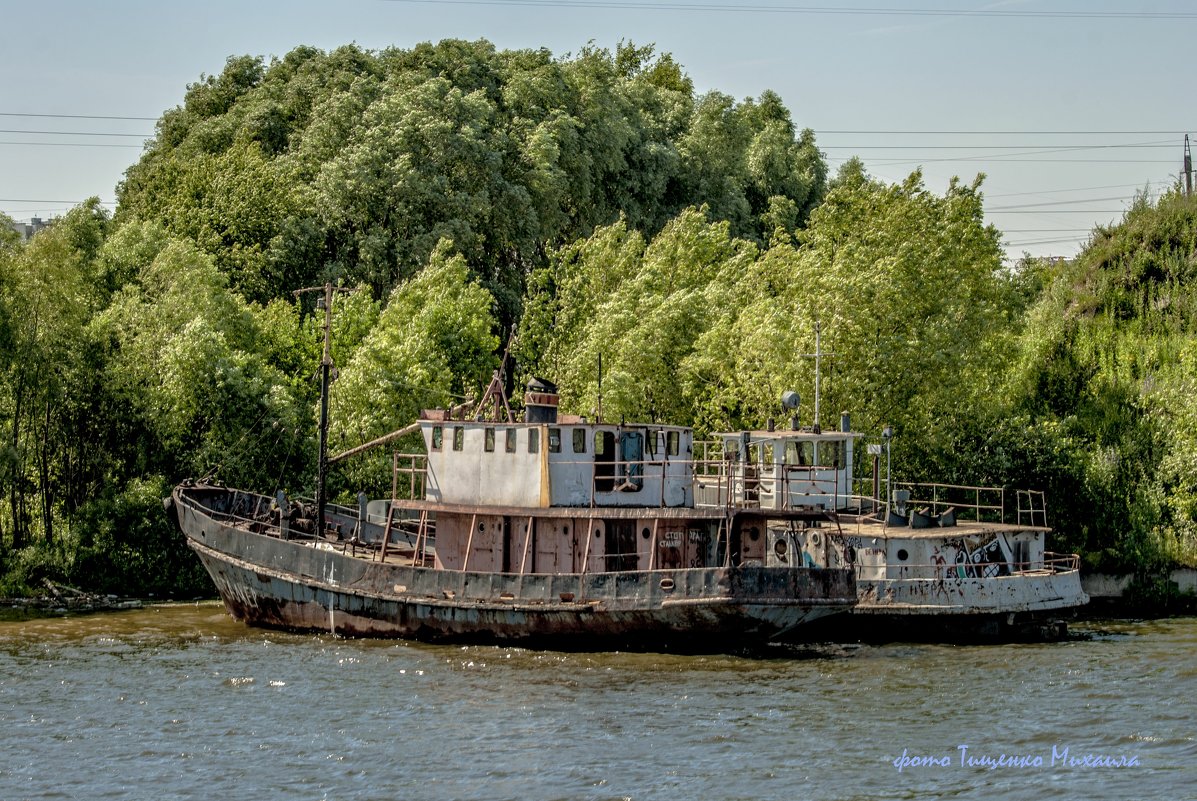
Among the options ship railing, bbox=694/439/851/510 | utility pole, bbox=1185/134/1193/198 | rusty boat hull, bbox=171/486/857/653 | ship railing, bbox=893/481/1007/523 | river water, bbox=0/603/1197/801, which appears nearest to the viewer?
river water, bbox=0/603/1197/801

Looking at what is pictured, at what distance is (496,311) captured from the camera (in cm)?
6081

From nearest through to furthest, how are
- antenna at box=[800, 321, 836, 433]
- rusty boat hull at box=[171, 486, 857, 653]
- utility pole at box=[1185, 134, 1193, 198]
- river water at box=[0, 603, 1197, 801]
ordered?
river water at box=[0, 603, 1197, 801]
rusty boat hull at box=[171, 486, 857, 653]
antenna at box=[800, 321, 836, 433]
utility pole at box=[1185, 134, 1193, 198]

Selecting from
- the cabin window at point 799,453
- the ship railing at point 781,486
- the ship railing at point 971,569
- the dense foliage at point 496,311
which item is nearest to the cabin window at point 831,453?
the ship railing at point 781,486

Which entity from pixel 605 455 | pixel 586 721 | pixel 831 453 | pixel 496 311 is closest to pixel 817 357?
pixel 831 453

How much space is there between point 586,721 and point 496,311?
114 feet

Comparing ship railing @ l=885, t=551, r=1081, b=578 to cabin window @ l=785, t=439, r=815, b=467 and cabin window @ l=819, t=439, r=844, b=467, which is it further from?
cabin window @ l=785, t=439, r=815, b=467

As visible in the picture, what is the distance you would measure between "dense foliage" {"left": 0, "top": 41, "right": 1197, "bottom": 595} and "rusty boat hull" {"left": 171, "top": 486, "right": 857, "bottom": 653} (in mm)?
8724

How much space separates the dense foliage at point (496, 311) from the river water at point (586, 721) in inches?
477

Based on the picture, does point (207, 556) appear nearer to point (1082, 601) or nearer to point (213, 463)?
point (213, 463)

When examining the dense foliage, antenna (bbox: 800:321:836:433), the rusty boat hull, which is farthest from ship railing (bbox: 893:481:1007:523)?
the rusty boat hull

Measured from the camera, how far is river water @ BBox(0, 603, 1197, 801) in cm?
2367

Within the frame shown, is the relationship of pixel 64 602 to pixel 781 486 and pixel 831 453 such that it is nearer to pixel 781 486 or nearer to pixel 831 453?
pixel 781 486

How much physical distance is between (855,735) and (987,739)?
2.06m

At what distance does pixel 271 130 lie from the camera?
Result: 65562 mm
